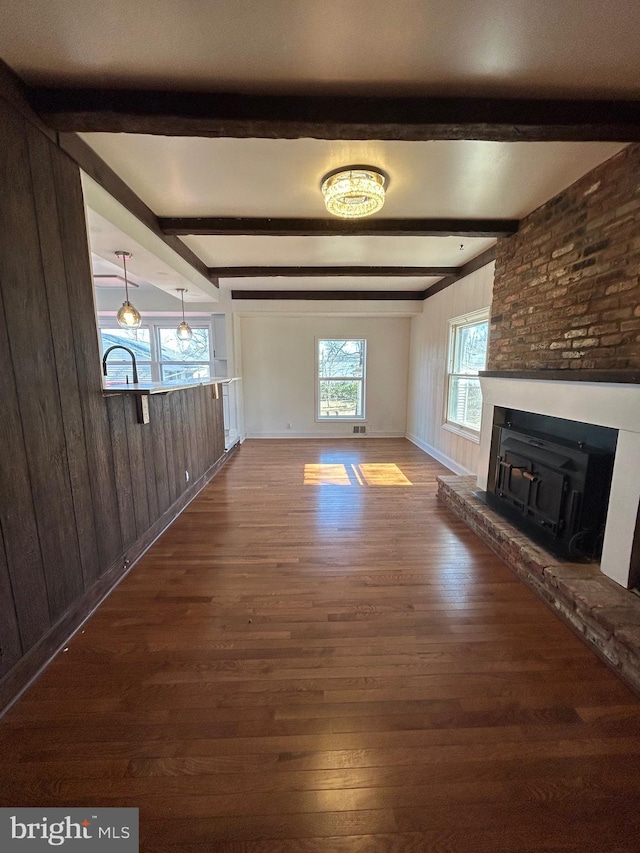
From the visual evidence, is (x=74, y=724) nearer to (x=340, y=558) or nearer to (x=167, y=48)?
(x=340, y=558)

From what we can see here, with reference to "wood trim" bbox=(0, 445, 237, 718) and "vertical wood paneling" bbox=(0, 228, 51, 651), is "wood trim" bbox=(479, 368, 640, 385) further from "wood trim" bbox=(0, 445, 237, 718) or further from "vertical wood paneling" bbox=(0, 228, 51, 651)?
"wood trim" bbox=(0, 445, 237, 718)

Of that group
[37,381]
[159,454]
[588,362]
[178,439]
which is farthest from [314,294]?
[37,381]

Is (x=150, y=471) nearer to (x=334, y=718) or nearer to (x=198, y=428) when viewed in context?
(x=198, y=428)

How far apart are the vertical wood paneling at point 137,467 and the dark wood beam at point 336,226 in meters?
1.68

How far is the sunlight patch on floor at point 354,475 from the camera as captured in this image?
416 cm

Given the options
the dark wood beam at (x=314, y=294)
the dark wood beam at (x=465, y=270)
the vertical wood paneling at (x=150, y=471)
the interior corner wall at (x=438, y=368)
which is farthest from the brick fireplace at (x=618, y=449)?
the dark wood beam at (x=314, y=294)

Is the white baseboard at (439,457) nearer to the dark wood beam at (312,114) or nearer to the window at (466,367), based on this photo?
the window at (466,367)

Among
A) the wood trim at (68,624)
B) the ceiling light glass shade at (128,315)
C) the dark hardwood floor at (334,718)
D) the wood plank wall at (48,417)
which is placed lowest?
the dark hardwood floor at (334,718)

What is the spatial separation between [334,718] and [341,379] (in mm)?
5787

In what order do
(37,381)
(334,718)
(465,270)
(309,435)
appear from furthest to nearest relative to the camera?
(309,435) < (465,270) < (37,381) < (334,718)

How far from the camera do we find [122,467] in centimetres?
230

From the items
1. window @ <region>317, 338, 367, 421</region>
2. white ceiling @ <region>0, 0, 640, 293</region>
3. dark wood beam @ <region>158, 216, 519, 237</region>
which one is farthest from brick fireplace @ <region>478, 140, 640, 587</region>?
window @ <region>317, 338, 367, 421</region>

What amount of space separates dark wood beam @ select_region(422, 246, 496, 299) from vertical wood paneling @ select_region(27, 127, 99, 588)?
370cm

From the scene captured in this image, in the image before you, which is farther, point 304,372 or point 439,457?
point 304,372
